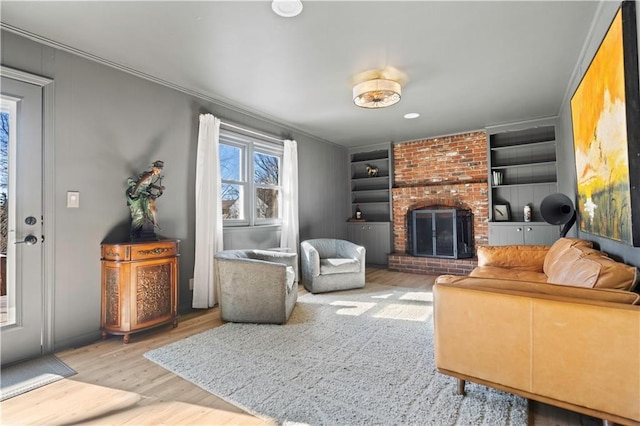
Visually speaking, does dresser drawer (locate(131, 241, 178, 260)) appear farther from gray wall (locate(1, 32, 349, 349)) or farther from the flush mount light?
the flush mount light

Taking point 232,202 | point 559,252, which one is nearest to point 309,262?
point 232,202

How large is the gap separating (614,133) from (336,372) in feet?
7.19

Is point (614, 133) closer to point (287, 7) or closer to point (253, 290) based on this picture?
point (287, 7)

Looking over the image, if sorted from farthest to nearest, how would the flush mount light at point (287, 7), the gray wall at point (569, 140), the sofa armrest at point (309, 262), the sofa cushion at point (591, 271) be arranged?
the sofa armrest at point (309, 262), the flush mount light at point (287, 7), the gray wall at point (569, 140), the sofa cushion at point (591, 271)

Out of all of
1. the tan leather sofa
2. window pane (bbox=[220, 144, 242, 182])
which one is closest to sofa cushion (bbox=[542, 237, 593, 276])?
the tan leather sofa

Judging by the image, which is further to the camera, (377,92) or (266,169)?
(266,169)

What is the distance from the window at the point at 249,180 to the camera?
13.1 feet

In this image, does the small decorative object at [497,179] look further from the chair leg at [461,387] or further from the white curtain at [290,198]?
the chair leg at [461,387]

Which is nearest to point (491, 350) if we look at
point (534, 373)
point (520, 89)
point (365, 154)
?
point (534, 373)

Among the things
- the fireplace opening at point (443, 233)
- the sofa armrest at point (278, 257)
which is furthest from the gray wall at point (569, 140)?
the sofa armrest at point (278, 257)

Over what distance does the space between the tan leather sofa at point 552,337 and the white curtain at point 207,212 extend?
2519 millimetres

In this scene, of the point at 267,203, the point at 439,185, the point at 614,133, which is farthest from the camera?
the point at 439,185

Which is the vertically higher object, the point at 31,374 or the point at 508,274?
the point at 508,274

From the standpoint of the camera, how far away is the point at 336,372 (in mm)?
2051
